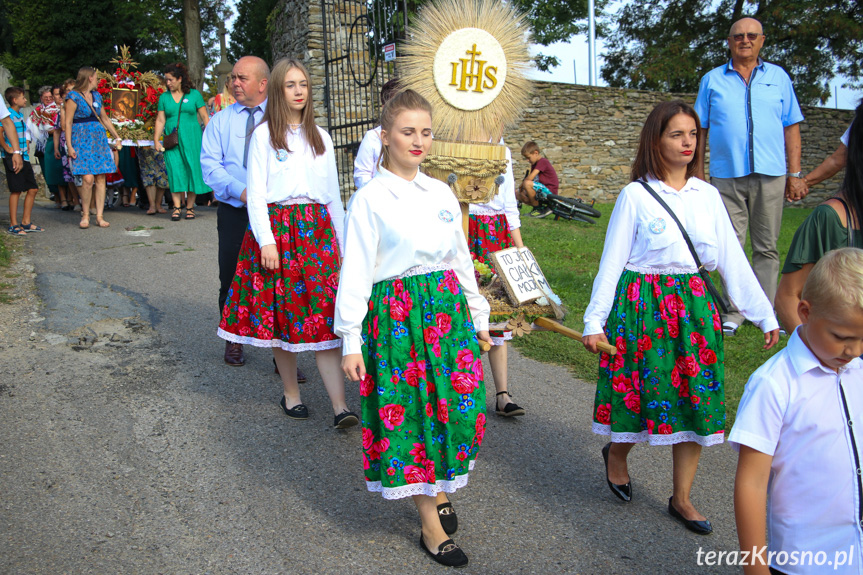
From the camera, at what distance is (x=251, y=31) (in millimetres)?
36844

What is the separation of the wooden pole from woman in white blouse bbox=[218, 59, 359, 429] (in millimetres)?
1282

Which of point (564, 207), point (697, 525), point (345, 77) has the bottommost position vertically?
point (697, 525)

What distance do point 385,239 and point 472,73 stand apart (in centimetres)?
94

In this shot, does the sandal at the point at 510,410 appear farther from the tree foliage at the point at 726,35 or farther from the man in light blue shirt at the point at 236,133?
the tree foliage at the point at 726,35

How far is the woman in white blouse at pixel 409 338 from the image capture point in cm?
→ 279

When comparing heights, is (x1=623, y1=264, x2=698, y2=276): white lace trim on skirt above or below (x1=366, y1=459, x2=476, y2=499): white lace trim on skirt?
above

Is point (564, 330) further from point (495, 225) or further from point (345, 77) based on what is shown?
point (345, 77)

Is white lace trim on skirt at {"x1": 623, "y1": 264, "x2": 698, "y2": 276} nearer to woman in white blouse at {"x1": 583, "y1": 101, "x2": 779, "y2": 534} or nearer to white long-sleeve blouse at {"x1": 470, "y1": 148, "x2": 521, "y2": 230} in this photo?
woman in white blouse at {"x1": 583, "y1": 101, "x2": 779, "y2": 534}

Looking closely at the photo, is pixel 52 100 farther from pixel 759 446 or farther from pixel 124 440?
pixel 759 446

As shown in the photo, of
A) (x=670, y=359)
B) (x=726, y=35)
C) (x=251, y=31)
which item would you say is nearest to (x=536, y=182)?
(x=670, y=359)

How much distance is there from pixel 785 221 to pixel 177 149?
43.6 ft

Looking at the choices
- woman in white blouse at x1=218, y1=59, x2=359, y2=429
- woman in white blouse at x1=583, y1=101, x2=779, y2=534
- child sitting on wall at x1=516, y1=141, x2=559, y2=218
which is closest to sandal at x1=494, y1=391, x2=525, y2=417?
woman in white blouse at x1=218, y1=59, x2=359, y2=429

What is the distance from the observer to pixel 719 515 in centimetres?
322

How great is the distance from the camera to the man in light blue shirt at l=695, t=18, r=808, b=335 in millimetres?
5770
